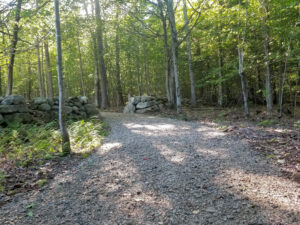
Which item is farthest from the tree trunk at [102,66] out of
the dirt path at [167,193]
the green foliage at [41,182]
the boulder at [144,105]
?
the green foliage at [41,182]

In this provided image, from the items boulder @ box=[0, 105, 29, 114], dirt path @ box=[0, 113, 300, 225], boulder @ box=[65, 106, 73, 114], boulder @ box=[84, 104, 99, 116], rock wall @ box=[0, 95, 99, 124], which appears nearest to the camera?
dirt path @ box=[0, 113, 300, 225]

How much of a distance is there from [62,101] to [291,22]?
25.7 ft

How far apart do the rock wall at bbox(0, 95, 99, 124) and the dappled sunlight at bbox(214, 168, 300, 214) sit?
7377 mm

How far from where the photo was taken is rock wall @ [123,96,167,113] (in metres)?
12.9

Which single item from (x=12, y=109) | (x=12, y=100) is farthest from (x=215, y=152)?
(x=12, y=100)

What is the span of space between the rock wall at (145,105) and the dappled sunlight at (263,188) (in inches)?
384

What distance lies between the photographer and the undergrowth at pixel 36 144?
14.7 feet

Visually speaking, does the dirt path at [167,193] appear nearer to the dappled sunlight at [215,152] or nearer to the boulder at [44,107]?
the dappled sunlight at [215,152]

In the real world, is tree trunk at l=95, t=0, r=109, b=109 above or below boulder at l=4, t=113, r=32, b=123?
above

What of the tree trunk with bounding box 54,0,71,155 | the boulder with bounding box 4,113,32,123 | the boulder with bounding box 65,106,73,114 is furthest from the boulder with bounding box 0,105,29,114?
the tree trunk with bounding box 54,0,71,155

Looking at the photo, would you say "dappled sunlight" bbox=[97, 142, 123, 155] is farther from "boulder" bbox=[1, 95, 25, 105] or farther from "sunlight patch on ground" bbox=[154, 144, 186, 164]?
"boulder" bbox=[1, 95, 25, 105]

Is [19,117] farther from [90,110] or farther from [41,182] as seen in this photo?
[41,182]

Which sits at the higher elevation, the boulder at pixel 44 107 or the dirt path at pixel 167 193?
the boulder at pixel 44 107

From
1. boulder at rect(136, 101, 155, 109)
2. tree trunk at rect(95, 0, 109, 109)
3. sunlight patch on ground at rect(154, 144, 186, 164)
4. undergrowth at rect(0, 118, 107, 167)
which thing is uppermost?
tree trunk at rect(95, 0, 109, 109)
